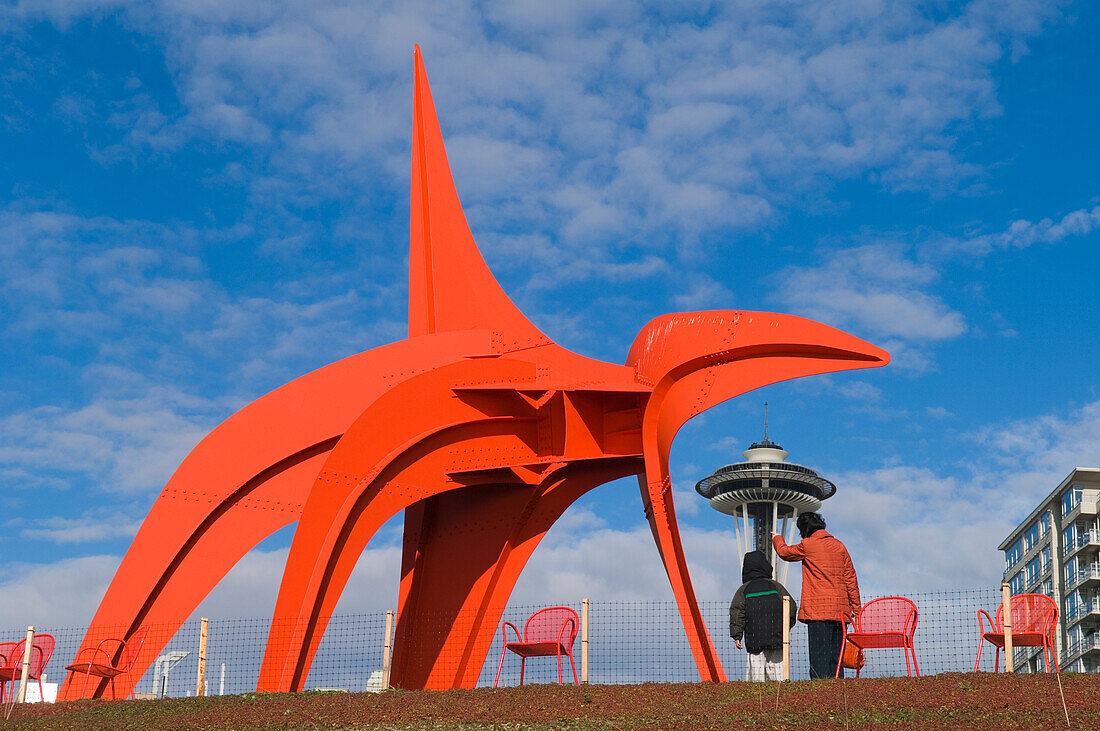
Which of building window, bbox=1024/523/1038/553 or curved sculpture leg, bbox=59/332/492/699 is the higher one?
building window, bbox=1024/523/1038/553

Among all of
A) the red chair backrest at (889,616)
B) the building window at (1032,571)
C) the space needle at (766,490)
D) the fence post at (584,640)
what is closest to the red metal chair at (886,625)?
the red chair backrest at (889,616)

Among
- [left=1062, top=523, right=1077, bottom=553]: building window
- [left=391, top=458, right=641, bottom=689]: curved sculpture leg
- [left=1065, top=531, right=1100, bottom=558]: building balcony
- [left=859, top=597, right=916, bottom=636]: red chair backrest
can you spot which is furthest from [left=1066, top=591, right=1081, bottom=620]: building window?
[left=859, top=597, right=916, bottom=636]: red chair backrest

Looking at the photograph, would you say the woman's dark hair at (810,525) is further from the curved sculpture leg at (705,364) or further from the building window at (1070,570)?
the building window at (1070,570)

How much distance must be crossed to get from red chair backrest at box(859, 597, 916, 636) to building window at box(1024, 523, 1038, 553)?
61838 mm

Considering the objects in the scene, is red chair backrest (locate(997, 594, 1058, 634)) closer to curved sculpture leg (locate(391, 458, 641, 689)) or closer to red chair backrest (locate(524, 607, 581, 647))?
red chair backrest (locate(524, 607, 581, 647))

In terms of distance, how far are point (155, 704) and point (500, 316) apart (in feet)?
Result: 28.6

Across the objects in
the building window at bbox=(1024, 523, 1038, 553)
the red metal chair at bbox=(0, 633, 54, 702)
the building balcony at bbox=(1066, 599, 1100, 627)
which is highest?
the building window at bbox=(1024, 523, 1038, 553)

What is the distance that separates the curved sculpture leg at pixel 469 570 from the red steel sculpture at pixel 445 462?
3cm

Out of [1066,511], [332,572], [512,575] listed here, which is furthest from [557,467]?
[1066,511]

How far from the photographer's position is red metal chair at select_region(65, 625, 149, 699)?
1606 centimetres

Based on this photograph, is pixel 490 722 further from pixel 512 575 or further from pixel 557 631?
pixel 512 575

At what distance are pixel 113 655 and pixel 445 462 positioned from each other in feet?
18.0

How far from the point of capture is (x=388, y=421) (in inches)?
699

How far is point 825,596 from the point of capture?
44.0 ft
